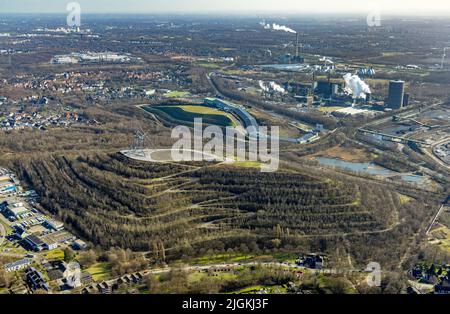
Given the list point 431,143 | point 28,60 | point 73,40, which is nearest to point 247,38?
point 73,40

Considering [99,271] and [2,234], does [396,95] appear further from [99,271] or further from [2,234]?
[2,234]

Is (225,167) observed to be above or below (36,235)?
above

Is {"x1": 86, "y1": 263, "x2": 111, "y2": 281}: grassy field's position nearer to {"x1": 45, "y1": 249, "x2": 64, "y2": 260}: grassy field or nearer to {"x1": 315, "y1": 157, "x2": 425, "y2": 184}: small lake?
{"x1": 45, "y1": 249, "x2": 64, "y2": 260}: grassy field

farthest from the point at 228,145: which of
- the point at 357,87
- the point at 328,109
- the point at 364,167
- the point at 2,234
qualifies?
the point at 357,87

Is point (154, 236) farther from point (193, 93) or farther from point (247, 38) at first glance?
point (247, 38)

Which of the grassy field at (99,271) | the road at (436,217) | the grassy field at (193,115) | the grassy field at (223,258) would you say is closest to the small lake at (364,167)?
the road at (436,217)

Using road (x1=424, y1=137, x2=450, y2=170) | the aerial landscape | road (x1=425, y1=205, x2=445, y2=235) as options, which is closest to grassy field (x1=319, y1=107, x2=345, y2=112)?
the aerial landscape
